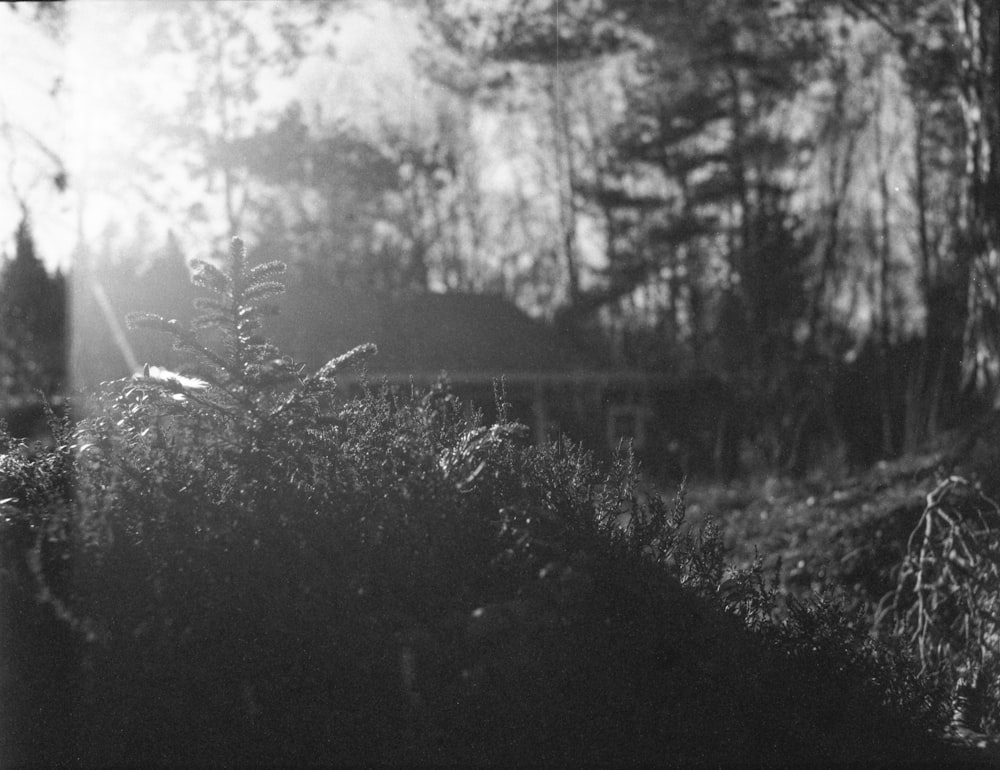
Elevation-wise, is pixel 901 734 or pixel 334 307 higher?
pixel 334 307

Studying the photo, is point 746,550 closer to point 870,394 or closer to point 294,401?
point 294,401

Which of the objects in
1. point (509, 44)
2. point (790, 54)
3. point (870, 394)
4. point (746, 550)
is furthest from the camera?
point (870, 394)

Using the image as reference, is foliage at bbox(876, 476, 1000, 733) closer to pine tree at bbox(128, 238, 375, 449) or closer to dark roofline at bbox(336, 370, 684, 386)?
pine tree at bbox(128, 238, 375, 449)

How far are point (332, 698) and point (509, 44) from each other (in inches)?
564

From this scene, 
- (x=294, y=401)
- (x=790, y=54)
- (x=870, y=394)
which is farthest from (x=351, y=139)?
(x=294, y=401)

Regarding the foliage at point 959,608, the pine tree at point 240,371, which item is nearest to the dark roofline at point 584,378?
the foliage at point 959,608

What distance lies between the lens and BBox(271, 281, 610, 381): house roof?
15270 mm

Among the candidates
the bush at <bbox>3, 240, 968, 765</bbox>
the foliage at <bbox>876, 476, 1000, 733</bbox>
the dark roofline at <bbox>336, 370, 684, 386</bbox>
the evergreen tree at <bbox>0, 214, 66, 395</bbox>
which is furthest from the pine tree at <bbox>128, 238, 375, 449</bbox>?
the dark roofline at <bbox>336, 370, 684, 386</bbox>

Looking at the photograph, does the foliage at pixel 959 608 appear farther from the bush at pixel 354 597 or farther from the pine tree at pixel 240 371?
the pine tree at pixel 240 371

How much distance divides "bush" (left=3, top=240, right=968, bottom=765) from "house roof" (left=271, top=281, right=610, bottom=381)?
6953 mm

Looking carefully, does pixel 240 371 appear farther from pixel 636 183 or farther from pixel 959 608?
pixel 636 183

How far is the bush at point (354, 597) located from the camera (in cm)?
373

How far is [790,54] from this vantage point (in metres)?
22.7

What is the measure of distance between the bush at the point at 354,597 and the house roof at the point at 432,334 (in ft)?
22.8
